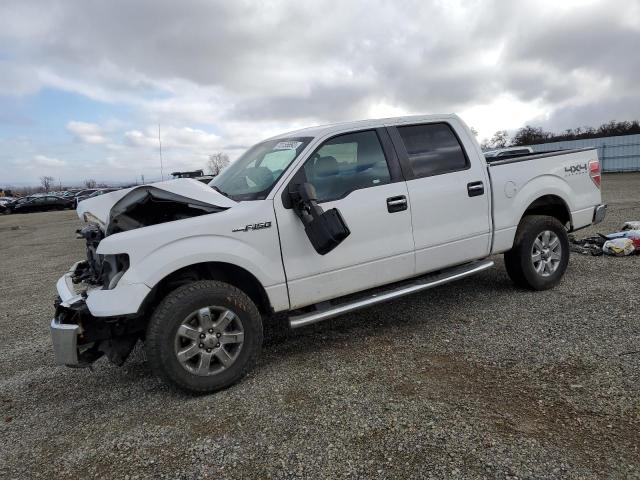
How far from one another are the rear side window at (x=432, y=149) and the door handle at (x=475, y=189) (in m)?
0.19

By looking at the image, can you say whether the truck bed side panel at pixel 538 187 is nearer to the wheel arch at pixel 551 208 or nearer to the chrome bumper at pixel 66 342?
the wheel arch at pixel 551 208

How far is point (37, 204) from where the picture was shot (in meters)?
35.2

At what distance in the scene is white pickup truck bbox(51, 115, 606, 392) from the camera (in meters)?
3.24

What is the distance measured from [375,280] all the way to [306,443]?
5.37ft

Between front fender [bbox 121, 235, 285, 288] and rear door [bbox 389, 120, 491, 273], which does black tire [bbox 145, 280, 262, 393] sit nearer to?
front fender [bbox 121, 235, 285, 288]

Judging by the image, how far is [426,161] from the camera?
4336mm

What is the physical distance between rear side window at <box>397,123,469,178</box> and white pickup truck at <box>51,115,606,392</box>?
13 mm

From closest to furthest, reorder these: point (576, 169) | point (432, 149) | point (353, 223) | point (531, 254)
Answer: point (353, 223)
point (432, 149)
point (531, 254)
point (576, 169)

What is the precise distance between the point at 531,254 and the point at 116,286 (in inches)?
159

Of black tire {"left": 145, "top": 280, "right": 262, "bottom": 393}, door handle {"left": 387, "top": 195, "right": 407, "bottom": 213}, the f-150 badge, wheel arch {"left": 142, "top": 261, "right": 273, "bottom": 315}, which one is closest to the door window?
Answer: door handle {"left": 387, "top": 195, "right": 407, "bottom": 213}

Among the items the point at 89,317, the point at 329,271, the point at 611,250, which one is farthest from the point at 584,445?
the point at 611,250

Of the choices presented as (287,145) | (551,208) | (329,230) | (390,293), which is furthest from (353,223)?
(551,208)

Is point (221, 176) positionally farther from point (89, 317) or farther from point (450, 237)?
point (450, 237)

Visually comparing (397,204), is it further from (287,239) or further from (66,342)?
(66,342)
